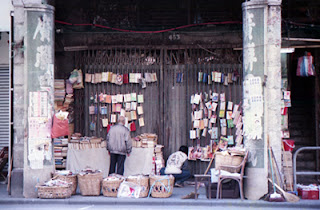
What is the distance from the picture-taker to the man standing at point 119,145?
1314 cm

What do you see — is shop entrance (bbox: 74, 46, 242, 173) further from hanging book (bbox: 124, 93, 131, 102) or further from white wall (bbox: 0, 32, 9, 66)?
white wall (bbox: 0, 32, 9, 66)

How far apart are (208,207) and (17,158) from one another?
194 inches

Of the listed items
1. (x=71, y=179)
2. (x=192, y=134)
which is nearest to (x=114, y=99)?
(x=192, y=134)

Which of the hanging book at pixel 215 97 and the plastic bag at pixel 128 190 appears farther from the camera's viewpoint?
the hanging book at pixel 215 97

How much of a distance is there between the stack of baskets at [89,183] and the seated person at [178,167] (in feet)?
7.57

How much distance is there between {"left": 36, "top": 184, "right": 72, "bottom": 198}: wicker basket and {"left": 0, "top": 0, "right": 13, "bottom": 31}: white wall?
14.3ft

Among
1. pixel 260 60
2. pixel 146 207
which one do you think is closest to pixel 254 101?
pixel 260 60

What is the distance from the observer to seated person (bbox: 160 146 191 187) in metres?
13.0

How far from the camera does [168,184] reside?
11.3m

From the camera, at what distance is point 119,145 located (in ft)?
43.1

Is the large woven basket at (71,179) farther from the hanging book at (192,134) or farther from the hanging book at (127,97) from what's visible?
the hanging book at (192,134)

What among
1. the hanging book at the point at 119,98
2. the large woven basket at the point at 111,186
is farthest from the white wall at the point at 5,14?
the large woven basket at the point at 111,186

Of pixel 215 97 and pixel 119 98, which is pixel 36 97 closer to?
pixel 119 98

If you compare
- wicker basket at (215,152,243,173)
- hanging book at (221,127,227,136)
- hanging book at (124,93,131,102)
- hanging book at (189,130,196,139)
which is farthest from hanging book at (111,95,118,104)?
wicker basket at (215,152,243,173)
